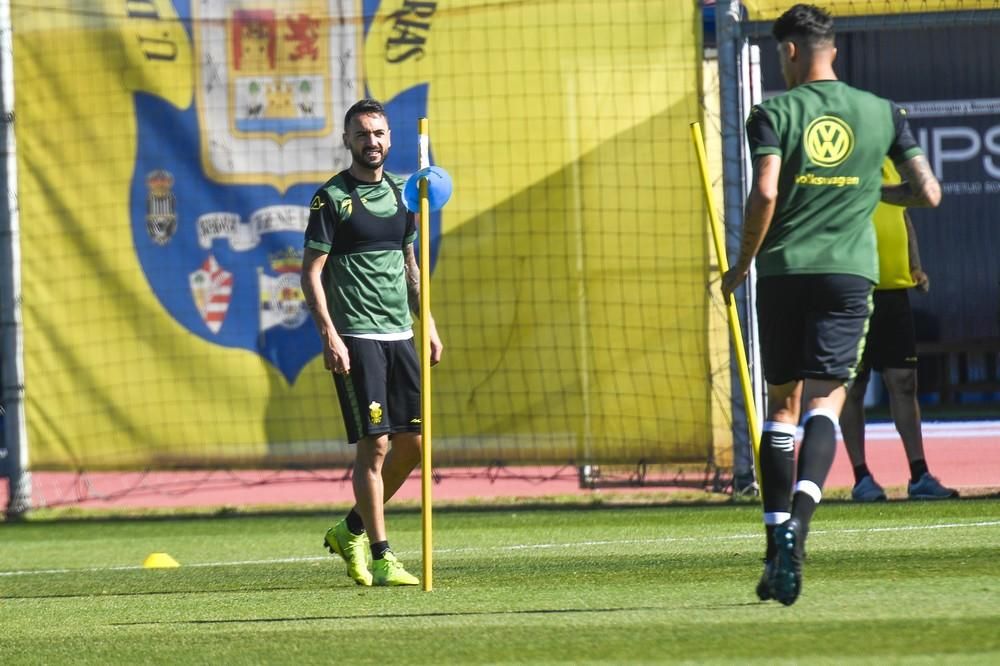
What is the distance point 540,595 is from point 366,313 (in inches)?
58.9

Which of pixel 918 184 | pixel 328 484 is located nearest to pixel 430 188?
pixel 918 184

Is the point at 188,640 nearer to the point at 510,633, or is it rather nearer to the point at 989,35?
the point at 510,633

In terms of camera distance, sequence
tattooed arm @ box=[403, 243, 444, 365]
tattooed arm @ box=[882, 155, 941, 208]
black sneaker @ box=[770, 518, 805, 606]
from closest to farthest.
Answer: black sneaker @ box=[770, 518, 805, 606]
tattooed arm @ box=[882, 155, 941, 208]
tattooed arm @ box=[403, 243, 444, 365]

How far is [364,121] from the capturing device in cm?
691

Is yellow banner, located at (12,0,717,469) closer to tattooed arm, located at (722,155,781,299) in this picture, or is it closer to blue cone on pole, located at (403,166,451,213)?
blue cone on pole, located at (403,166,451,213)

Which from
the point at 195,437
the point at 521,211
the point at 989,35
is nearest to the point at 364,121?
the point at 521,211

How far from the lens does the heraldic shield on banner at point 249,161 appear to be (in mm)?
11633

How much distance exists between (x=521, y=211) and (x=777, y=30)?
584 centimetres

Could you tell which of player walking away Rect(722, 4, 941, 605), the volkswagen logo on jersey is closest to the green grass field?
player walking away Rect(722, 4, 941, 605)

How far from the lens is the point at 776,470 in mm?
5664

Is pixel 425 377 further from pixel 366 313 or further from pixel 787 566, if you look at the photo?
pixel 787 566

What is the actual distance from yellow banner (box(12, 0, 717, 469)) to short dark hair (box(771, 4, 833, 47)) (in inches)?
215

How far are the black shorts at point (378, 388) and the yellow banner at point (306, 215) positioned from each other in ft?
14.3

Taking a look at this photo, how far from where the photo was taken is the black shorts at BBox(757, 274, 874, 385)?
5590 mm
